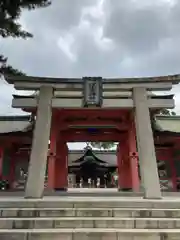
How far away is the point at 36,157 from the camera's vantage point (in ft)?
27.2

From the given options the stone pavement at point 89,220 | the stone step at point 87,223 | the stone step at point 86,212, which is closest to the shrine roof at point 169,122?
the stone pavement at point 89,220

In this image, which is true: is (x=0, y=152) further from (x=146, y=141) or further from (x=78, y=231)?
(x=78, y=231)

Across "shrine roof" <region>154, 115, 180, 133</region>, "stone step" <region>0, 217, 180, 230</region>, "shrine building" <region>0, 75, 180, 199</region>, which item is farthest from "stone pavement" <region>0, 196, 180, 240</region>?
Answer: "shrine roof" <region>154, 115, 180, 133</region>

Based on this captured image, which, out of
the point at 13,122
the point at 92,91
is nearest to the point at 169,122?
the point at 92,91

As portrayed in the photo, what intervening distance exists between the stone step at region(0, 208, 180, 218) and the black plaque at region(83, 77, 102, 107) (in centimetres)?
386

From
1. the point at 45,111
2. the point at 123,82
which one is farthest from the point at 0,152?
the point at 123,82

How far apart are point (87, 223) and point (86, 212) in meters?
0.41

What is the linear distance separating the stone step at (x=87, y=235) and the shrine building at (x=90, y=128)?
2589mm

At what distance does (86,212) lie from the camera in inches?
238

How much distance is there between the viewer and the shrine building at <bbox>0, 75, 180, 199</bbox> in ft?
27.5

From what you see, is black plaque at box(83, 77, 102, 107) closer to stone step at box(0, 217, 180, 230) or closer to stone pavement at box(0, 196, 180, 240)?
stone pavement at box(0, 196, 180, 240)

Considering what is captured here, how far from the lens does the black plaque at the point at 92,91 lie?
8.95 metres

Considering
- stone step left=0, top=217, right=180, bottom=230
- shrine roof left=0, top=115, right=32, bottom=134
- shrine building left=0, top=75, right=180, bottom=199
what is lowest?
stone step left=0, top=217, right=180, bottom=230

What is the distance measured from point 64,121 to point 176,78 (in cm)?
529
